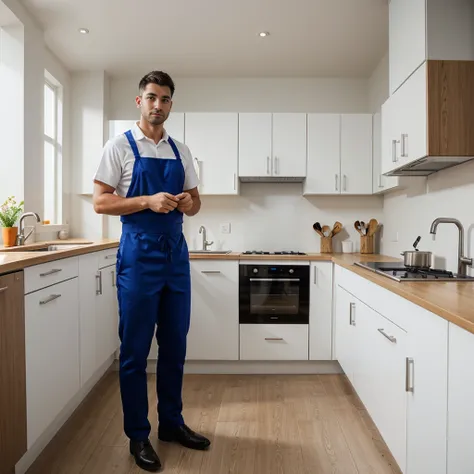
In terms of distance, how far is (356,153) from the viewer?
3623mm

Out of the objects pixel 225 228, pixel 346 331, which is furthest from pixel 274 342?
pixel 225 228

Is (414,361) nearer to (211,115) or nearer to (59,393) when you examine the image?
(59,393)

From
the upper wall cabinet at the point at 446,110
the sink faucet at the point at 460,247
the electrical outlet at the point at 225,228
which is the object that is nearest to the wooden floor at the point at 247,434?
the sink faucet at the point at 460,247

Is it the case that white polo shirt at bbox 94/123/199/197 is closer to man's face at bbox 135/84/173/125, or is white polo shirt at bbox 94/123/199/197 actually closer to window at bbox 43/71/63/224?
man's face at bbox 135/84/173/125

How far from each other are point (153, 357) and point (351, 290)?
1.66 m

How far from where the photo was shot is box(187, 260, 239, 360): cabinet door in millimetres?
3352

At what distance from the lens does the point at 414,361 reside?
1.60 meters

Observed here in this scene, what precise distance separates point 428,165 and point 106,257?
2.14 m

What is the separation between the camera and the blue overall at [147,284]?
1976mm

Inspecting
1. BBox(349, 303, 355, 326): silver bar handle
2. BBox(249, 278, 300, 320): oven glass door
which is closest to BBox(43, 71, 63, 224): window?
BBox(249, 278, 300, 320): oven glass door

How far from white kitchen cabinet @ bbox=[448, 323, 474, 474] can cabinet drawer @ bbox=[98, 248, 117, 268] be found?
7.45 feet

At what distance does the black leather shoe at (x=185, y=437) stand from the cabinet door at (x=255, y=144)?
210 cm

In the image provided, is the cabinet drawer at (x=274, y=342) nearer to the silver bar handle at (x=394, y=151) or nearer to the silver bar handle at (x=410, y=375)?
the silver bar handle at (x=394, y=151)

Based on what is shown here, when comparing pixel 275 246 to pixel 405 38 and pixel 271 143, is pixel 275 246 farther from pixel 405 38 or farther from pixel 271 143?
pixel 405 38
